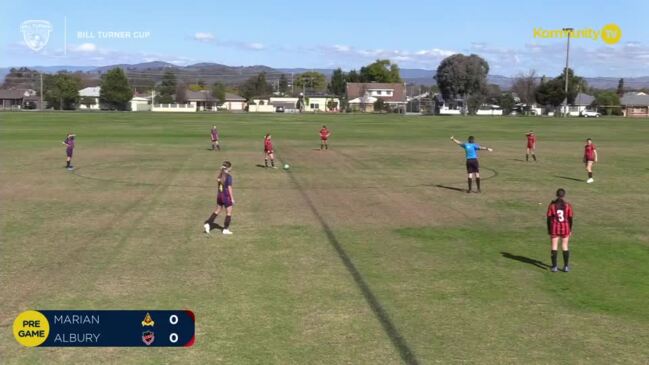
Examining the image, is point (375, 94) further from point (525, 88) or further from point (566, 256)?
point (566, 256)

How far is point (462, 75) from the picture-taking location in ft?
480

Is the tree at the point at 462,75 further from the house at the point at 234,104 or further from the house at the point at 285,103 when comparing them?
the house at the point at 234,104

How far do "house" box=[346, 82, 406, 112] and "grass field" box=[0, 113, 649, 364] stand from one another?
13785cm

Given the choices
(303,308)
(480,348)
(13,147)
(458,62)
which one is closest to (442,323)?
(480,348)

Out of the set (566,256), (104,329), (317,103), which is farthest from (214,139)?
(317,103)

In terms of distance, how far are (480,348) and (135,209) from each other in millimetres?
14341

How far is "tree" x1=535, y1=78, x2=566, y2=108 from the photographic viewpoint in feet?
440

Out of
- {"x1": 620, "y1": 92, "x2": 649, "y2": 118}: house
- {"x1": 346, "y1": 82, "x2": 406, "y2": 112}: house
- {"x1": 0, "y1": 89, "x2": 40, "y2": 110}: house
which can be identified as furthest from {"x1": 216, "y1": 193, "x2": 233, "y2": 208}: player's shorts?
{"x1": 0, "y1": 89, "x2": 40, "y2": 110}: house

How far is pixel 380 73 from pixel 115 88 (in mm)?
82132

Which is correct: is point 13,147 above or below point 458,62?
below

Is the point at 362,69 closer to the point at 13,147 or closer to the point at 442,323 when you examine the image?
the point at 13,147

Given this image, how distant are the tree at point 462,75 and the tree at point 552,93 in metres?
15.4

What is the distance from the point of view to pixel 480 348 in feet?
31.0

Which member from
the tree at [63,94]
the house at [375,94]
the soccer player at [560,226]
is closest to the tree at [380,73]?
the house at [375,94]
